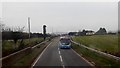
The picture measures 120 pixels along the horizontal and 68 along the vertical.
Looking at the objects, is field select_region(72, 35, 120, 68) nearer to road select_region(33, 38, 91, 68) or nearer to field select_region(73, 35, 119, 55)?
field select_region(73, 35, 119, 55)

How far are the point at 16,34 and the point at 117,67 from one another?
2887 centimetres

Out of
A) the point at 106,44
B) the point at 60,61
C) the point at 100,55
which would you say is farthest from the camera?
the point at 106,44

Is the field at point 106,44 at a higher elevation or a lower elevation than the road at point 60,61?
higher

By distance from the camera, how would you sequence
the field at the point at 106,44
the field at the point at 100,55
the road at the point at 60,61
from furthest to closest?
the field at the point at 106,44
the road at the point at 60,61
the field at the point at 100,55

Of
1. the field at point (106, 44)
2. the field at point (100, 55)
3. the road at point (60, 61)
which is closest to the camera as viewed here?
the field at point (100, 55)

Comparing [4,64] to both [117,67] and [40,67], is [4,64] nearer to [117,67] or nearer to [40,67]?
[40,67]

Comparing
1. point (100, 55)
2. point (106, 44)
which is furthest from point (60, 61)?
point (106, 44)

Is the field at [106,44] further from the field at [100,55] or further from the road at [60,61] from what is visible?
the road at [60,61]

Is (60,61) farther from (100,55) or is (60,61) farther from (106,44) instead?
(106,44)

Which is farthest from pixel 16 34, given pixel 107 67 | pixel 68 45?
pixel 107 67

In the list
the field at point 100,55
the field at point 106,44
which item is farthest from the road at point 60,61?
the field at point 106,44

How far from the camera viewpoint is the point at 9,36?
39625 millimetres

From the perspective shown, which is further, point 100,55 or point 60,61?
point 100,55

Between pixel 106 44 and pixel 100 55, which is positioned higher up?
pixel 106 44
